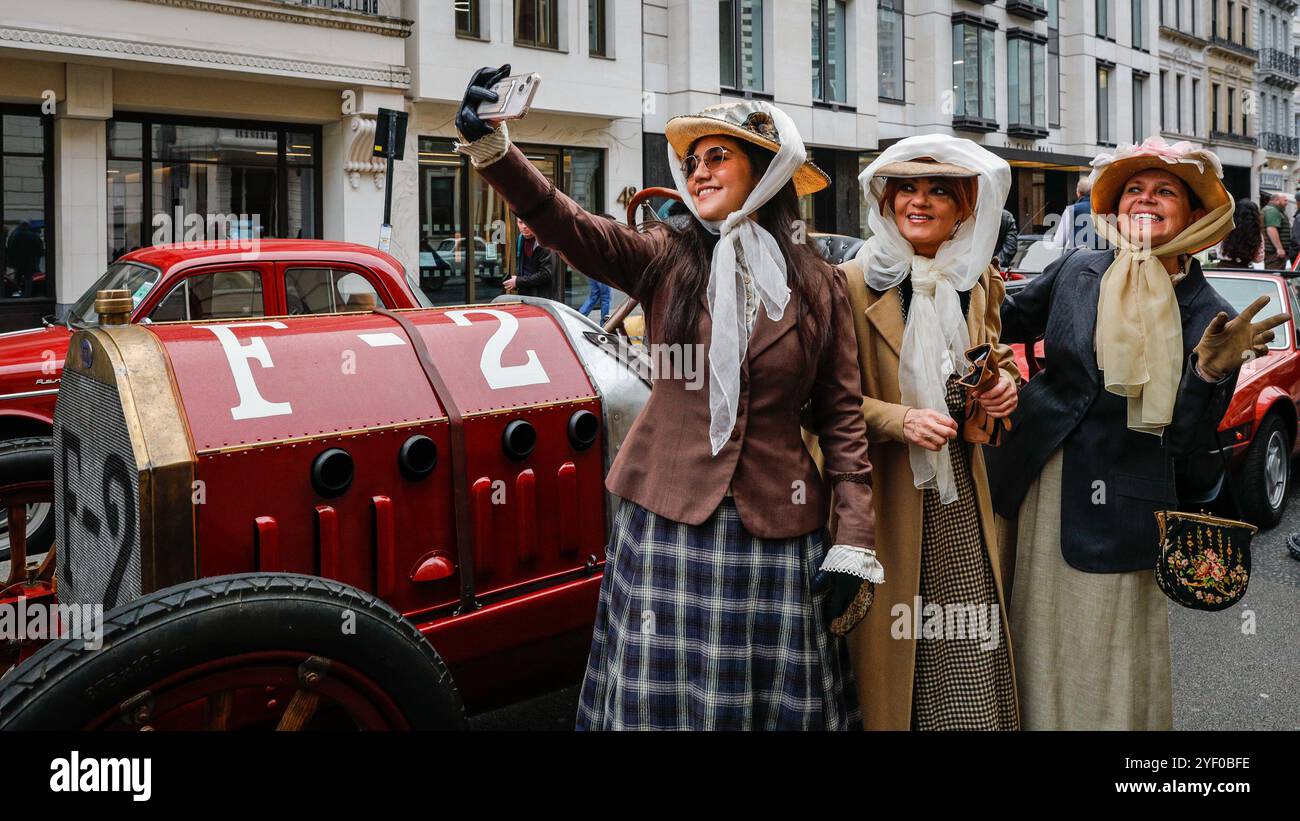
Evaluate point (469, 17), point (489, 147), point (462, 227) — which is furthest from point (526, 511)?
point (469, 17)

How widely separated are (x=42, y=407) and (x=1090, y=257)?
5.53 m

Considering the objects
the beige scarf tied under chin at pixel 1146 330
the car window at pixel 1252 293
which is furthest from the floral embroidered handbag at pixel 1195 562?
the car window at pixel 1252 293

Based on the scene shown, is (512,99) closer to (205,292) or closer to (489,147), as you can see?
(489,147)

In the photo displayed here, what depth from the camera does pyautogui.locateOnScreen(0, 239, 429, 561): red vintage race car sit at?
601 centimetres

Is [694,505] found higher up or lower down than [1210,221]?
lower down

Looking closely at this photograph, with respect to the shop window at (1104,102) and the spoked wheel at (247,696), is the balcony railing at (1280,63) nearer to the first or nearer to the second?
the shop window at (1104,102)

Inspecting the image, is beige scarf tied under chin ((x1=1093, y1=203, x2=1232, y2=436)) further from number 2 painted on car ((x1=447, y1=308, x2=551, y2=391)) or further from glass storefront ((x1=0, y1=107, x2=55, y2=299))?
glass storefront ((x1=0, y1=107, x2=55, y2=299))

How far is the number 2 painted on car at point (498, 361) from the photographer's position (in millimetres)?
3436

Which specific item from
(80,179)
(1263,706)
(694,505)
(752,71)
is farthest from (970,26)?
(694,505)

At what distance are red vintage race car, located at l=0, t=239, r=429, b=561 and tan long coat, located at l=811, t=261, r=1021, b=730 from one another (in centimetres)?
397

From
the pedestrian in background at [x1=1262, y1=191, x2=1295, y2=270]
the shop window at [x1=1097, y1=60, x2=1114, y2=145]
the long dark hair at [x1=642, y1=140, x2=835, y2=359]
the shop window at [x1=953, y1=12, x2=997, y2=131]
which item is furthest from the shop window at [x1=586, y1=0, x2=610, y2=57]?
the shop window at [x1=1097, y1=60, x2=1114, y2=145]

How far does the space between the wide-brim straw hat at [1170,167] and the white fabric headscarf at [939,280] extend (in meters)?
0.37

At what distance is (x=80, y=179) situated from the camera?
1441cm
